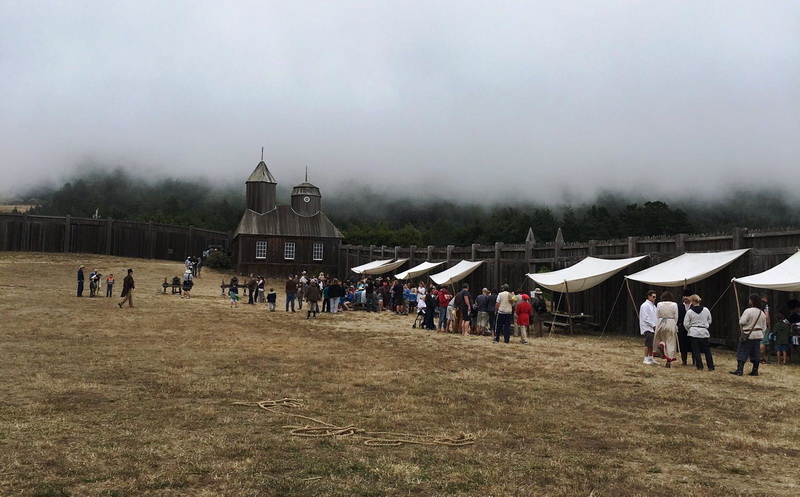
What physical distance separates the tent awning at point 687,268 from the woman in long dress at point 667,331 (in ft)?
10.8

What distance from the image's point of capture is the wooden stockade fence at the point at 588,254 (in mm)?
15484

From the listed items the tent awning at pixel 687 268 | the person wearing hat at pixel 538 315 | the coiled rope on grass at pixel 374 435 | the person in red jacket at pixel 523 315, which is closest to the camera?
the coiled rope on grass at pixel 374 435

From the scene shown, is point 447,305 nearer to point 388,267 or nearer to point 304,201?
point 388,267

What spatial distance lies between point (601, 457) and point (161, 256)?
45841 mm

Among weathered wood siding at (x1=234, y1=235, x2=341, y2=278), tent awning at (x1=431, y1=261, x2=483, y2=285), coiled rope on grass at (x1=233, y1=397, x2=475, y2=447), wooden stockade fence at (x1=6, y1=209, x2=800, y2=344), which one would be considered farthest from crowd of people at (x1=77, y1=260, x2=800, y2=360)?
weathered wood siding at (x1=234, y1=235, x2=341, y2=278)

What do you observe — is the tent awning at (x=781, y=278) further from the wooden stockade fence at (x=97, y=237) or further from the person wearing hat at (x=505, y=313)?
the wooden stockade fence at (x=97, y=237)

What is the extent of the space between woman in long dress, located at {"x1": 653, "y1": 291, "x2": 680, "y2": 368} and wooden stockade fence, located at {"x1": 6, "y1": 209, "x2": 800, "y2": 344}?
394 centimetres

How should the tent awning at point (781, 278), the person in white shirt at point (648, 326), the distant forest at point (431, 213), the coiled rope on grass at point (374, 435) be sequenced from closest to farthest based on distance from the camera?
1. the coiled rope on grass at point (374, 435)
2. the person in white shirt at point (648, 326)
3. the tent awning at point (781, 278)
4. the distant forest at point (431, 213)

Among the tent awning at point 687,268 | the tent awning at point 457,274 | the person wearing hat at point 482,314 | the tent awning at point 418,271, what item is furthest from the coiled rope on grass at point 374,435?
the tent awning at point 418,271


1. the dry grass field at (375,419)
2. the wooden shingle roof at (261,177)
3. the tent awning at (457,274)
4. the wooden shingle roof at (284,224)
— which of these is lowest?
the dry grass field at (375,419)

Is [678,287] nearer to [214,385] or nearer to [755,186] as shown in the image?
[214,385]

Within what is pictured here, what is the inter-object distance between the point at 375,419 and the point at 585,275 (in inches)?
513

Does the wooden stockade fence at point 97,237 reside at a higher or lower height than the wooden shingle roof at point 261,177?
lower

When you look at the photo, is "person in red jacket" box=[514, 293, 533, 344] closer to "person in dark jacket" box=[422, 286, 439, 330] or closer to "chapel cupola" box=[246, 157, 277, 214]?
"person in dark jacket" box=[422, 286, 439, 330]
